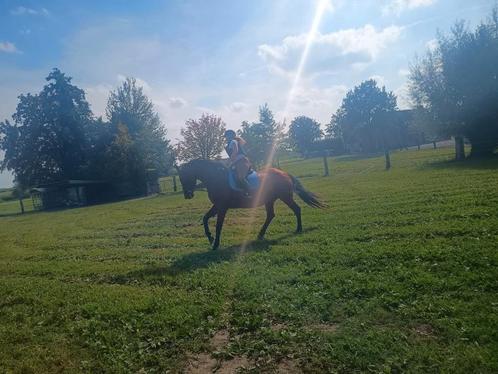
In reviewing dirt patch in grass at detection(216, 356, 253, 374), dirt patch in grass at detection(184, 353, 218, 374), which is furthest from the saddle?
dirt patch in grass at detection(216, 356, 253, 374)

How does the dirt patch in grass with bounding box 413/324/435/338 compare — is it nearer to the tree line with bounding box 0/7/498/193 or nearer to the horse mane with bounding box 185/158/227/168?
the horse mane with bounding box 185/158/227/168

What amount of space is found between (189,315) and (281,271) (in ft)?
8.27

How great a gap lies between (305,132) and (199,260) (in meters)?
105

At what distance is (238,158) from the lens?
10.8 metres

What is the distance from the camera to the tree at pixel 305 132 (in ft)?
353

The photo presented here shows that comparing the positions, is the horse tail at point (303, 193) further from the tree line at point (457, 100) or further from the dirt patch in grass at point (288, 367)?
the tree line at point (457, 100)

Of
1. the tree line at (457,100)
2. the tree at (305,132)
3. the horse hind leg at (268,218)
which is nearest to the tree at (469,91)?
the tree line at (457,100)

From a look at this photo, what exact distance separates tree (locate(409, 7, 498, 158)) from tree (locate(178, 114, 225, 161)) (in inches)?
1044

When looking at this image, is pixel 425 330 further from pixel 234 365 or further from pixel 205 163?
pixel 205 163

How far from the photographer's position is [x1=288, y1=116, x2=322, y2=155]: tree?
107562 millimetres

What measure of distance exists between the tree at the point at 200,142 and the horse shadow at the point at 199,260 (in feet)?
125

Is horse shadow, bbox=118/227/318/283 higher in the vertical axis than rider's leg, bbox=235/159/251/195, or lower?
lower

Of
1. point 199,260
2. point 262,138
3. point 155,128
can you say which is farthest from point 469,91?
point 155,128

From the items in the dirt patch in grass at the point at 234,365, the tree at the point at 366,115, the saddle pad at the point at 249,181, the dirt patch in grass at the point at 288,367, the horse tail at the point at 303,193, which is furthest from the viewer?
the tree at the point at 366,115
